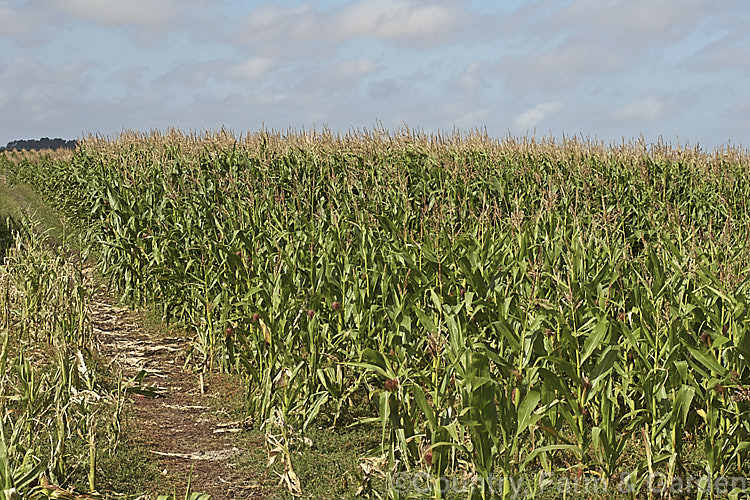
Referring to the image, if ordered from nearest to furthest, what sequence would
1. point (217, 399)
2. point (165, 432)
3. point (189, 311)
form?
point (165, 432) < point (217, 399) < point (189, 311)

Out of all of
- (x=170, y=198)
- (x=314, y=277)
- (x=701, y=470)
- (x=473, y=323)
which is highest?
(x=170, y=198)

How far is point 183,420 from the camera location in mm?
5805

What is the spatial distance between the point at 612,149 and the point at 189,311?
12.6 meters

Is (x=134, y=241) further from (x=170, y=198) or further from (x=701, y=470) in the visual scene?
(x=701, y=470)

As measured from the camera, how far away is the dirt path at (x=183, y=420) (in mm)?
4707

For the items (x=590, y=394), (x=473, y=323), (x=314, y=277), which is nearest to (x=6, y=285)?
(x=314, y=277)

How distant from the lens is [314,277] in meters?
5.81

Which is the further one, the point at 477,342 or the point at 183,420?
the point at 183,420

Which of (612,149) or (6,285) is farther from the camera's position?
(612,149)

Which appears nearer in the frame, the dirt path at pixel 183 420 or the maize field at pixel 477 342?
the maize field at pixel 477 342

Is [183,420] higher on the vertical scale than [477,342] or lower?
lower

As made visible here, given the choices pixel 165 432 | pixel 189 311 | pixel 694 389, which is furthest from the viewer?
pixel 189 311

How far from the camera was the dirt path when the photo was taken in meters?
4.71

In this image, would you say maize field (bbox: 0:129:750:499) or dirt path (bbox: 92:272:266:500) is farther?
dirt path (bbox: 92:272:266:500)
